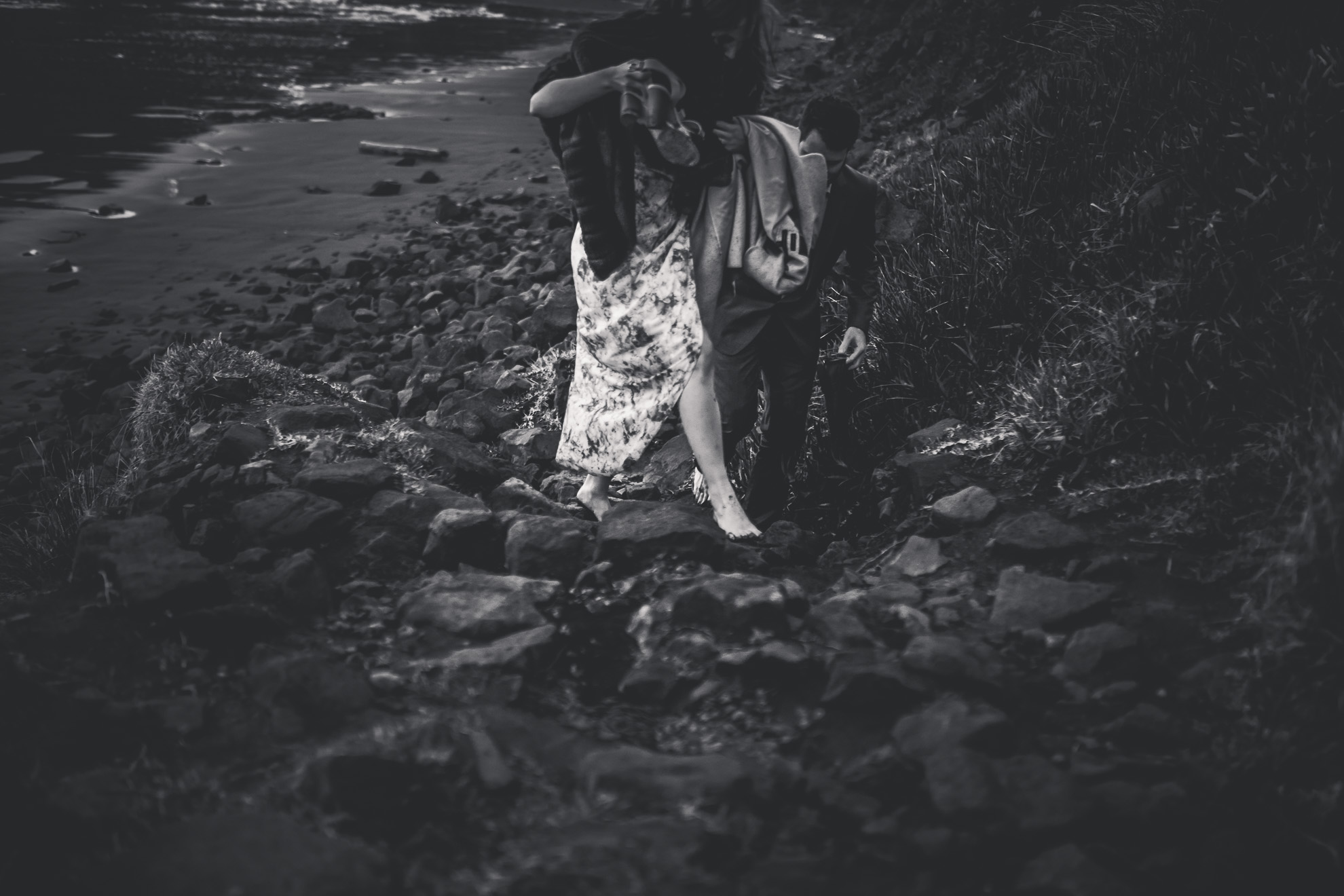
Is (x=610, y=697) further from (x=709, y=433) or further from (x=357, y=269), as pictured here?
(x=357, y=269)

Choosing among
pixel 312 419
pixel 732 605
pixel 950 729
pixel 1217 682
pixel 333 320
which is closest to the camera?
pixel 950 729

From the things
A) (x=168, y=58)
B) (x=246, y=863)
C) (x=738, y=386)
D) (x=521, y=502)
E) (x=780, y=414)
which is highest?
(x=168, y=58)

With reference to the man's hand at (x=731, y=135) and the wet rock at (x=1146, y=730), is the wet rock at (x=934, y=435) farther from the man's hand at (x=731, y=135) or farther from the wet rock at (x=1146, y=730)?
the wet rock at (x=1146, y=730)

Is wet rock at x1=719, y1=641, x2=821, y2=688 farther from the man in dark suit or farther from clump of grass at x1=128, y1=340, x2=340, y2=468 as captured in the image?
clump of grass at x1=128, y1=340, x2=340, y2=468

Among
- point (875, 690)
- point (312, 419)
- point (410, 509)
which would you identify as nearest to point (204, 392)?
point (312, 419)

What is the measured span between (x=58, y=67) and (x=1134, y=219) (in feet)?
55.8

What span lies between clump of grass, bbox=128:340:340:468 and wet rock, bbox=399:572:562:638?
2142 millimetres

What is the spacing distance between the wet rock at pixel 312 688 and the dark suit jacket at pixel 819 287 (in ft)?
5.40

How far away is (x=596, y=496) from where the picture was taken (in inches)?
138

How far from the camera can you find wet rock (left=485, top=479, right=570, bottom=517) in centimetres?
351

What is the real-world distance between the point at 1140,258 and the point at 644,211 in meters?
1.88

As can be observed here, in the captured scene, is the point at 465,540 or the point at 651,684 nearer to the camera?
the point at 651,684

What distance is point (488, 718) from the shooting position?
2189 millimetres

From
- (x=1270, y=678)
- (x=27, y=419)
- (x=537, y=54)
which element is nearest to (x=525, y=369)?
(x=27, y=419)
